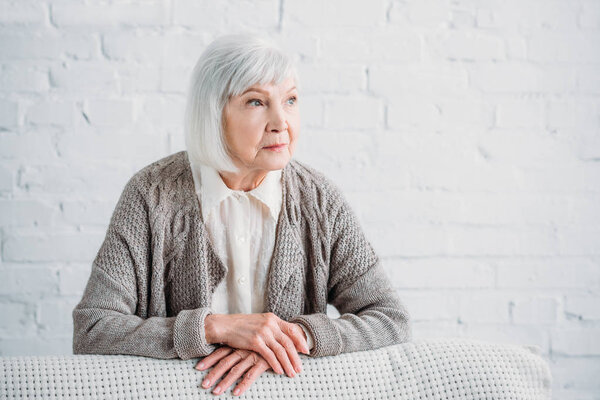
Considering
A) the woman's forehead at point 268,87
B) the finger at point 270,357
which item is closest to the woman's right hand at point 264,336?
the finger at point 270,357

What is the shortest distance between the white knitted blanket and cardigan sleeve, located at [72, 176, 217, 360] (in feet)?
0.10

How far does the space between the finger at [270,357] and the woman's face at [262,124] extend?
337 mm

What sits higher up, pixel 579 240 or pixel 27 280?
pixel 579 240

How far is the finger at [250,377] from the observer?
105 centimetres

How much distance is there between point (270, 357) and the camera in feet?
3.56

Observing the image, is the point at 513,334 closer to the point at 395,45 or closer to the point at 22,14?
the point at 395,45

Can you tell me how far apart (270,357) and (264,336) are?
43mm

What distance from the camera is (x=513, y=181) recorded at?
1802 millimetres

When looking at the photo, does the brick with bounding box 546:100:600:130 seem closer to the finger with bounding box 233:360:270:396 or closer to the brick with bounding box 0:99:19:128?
the finger with bounding box 233:360:270:396

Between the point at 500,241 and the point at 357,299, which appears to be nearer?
the point at 357,299

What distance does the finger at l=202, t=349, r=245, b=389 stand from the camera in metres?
1.06

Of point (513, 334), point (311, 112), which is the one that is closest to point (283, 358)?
point (311, 112)

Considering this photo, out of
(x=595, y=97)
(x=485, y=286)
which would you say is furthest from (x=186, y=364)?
(x=595, y=97)

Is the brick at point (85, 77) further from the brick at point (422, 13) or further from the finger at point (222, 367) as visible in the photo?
the finger at point (222, 367)
